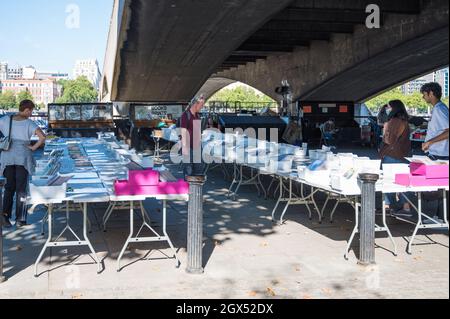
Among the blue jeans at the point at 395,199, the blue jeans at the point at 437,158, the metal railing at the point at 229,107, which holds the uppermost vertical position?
the metal railing at the point at 229,107

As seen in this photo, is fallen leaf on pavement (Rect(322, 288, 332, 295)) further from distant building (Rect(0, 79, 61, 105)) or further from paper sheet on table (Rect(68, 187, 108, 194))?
distant building (Rect(0, 79, 61, 105))

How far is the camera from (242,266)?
659cm

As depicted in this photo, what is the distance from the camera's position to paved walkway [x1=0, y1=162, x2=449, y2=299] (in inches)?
222

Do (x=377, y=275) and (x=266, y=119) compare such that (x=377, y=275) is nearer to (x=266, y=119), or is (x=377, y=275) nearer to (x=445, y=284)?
(x=445, y=284)

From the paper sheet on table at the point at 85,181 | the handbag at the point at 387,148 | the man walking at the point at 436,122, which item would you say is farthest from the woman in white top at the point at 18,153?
the man walking at the point at 436,122

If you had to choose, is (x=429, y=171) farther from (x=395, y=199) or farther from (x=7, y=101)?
(x=7, y=101)

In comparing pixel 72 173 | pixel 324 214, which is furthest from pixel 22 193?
pixel 324 214

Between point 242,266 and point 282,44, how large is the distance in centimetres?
2905

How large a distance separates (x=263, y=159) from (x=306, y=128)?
2083cm

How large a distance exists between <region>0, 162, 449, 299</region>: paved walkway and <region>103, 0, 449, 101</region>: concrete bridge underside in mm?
12572

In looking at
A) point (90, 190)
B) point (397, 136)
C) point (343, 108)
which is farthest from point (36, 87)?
point (90, 190)

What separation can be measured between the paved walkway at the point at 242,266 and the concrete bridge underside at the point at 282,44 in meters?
12.6

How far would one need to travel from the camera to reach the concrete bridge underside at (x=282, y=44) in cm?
2194

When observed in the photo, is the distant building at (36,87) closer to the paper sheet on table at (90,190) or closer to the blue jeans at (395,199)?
the blue jeans at (395,199)
